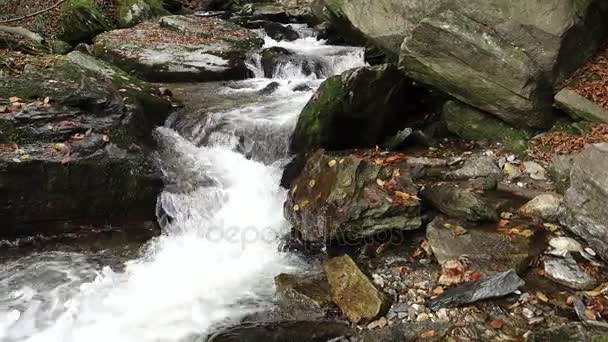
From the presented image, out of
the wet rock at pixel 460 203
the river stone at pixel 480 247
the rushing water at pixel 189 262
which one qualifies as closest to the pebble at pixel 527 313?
the river stone at pixel 480 247

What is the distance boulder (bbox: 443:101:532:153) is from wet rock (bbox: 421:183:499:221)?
1.83 m

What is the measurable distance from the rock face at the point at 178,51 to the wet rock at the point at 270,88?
1.25m

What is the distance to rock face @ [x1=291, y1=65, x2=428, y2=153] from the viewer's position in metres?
7.91

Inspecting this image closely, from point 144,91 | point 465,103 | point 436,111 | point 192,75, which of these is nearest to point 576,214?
point 465,103

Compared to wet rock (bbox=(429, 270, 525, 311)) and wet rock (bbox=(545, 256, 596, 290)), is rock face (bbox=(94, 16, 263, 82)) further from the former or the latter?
wet rock (bbox=(545, 256, 596, 290))

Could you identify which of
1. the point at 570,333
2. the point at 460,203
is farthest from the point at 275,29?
the point at 570,333

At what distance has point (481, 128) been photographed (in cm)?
822

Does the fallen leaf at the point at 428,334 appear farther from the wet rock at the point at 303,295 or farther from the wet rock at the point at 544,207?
the wet rock at the point at 544,207

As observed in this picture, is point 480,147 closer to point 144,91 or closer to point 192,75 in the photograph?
point 144,91

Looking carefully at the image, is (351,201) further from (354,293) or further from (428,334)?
(428,334)

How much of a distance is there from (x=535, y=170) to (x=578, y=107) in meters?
1.17

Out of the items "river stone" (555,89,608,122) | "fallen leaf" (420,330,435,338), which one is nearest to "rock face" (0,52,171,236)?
"fallen leaf" (420,330,435,338)

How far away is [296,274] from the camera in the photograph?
19.8 feet

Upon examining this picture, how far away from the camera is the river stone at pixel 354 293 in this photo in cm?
502
